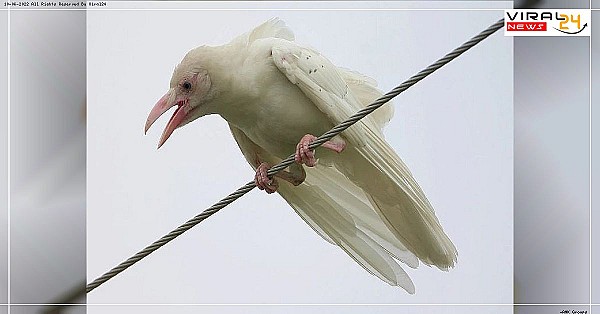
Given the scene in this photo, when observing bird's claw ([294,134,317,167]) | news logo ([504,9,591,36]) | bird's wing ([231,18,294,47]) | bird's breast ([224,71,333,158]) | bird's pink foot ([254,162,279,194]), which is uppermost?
news logo ([504,9,591,36])

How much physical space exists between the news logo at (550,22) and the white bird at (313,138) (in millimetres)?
317

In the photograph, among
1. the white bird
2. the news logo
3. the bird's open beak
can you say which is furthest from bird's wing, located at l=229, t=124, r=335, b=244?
the news logo

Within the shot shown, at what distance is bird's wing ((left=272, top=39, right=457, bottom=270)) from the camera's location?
1.50 m

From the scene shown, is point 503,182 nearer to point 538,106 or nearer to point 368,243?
point 538,106

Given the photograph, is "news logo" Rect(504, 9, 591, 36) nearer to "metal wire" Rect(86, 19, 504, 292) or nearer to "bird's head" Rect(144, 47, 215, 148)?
"metal wire" Rect(86, 19, 504, 292)

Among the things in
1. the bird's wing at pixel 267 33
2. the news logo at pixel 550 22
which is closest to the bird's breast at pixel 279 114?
the bird's wing at pixel 267 33

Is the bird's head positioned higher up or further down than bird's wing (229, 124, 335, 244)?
higher up

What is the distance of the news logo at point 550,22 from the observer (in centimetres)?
171

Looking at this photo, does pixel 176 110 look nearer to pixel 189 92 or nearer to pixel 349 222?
pixel 189 92

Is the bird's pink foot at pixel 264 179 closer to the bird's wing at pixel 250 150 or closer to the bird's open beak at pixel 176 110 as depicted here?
the bird's wing at pixel 250 150

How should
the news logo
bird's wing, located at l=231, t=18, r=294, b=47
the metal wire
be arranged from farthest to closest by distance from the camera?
the news logo → bird's wing, located at l=231, t=18, r=294, b=47 → the metal wire

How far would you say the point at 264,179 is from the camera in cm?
160

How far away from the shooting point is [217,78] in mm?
1541

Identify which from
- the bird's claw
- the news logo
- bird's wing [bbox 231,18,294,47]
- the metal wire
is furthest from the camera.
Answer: the news logo
